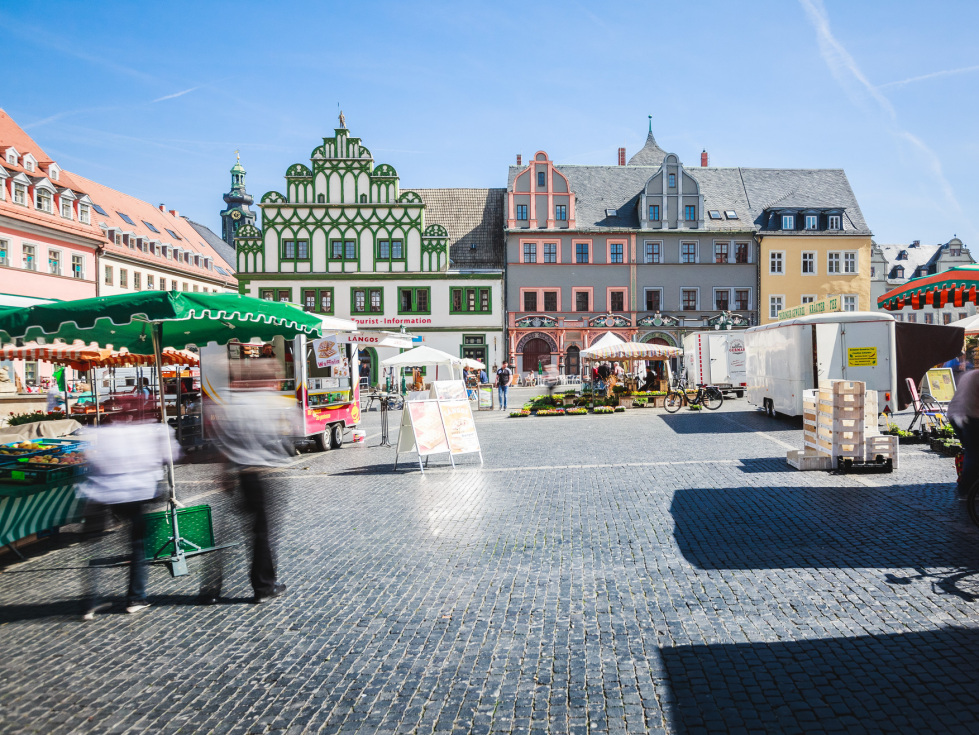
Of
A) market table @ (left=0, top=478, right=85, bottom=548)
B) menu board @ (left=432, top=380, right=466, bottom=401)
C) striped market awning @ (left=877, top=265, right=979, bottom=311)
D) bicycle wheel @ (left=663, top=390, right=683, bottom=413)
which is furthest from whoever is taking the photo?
bicycle wheel @ (left=663, top=390, right=683, bottom=413)

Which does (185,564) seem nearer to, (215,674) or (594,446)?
(215,674)

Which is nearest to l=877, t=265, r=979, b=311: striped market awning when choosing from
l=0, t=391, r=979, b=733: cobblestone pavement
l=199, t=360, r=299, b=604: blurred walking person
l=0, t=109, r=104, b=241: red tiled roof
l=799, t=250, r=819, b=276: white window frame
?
l=0, t=391, r=979, b=733: cobblestone pavement

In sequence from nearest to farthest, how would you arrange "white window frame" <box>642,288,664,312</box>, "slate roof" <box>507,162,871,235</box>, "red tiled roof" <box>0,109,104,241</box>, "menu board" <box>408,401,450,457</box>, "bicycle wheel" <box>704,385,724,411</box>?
"menu board" <box>408,401,450,457</box> < "bicycle wheel" <box>704,385,724,411</box> < "red tiled roof" <box>0,109,104,241</box> < "white window frame" <box>642,288,664,312</box> < "slate roof" <box>507,162,871,235</box>

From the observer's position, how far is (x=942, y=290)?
8180 millimetres

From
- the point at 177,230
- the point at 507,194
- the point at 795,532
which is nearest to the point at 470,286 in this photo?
the point at 507,194

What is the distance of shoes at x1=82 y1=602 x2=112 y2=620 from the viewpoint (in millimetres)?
5266

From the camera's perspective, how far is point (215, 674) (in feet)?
14.0

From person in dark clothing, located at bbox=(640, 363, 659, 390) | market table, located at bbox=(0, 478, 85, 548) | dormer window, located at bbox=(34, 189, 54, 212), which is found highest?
dormer window, located at bbox=(34, 189, 54, 212)

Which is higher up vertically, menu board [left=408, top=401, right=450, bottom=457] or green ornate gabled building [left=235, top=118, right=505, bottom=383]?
green ornate gabled building [left=235, top=118, right=505, bottom=383]

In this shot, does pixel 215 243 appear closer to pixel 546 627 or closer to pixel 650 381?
pixel 650 381

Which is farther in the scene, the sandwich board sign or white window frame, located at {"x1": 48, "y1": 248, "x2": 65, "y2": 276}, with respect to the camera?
white window frame, located at {"x1": 48, "y1": 248, "x2": 65, "y2": 276}

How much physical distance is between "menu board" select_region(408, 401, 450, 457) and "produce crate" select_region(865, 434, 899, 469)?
259 inches

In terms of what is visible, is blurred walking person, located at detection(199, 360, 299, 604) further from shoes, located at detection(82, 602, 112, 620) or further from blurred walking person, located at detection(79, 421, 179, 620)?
shoes, located at detection(82, 602, 112, 620)

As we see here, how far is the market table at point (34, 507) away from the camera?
6352 millimetres
